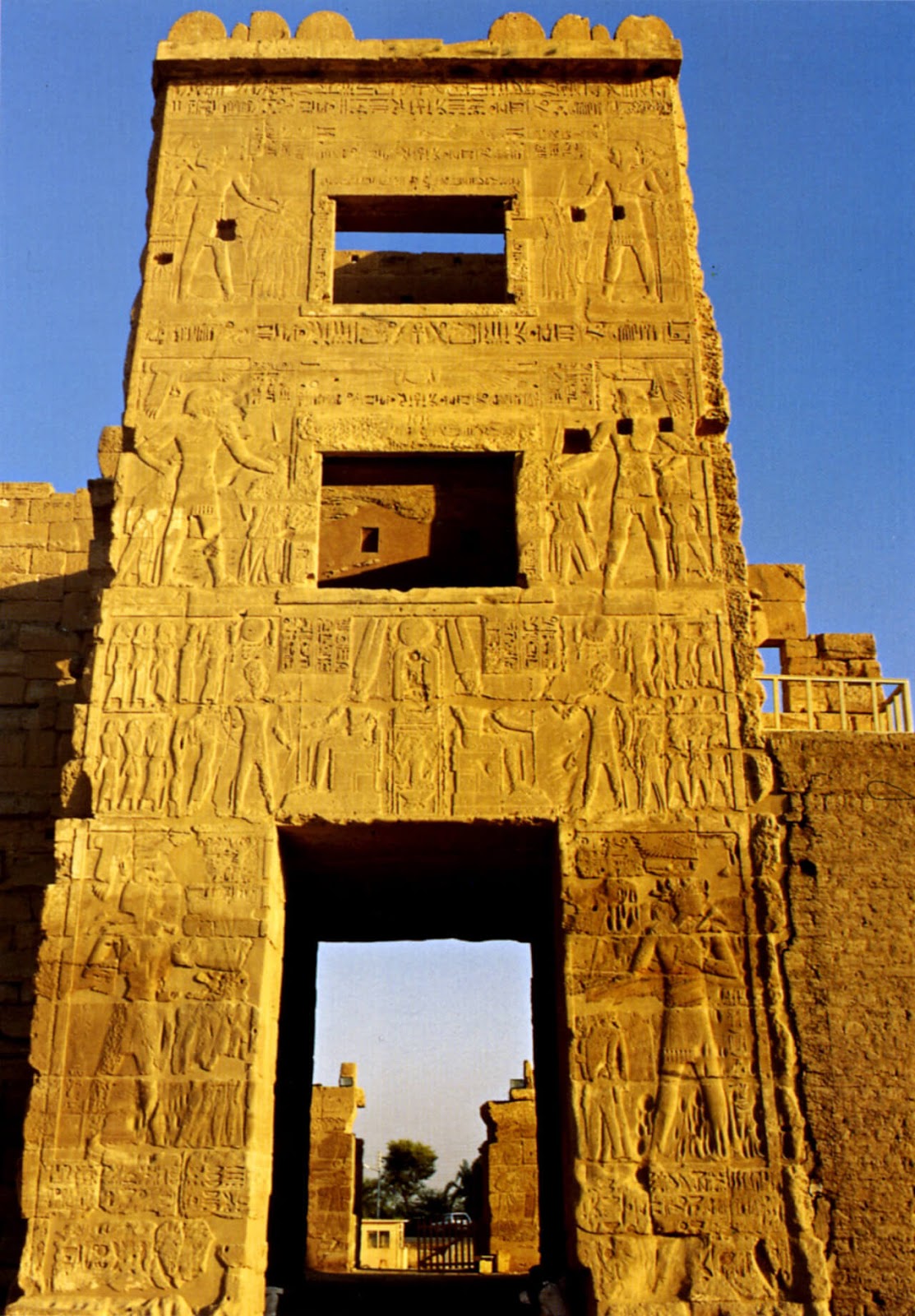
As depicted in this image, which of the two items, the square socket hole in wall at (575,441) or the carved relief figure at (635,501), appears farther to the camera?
the square socket hole in wall at (575,441)

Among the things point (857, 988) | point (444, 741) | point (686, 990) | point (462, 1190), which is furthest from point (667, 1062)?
point (462, 1190)

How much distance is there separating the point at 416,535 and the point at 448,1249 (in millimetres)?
9637

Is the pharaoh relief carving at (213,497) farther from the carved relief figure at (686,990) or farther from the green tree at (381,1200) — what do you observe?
the green tree at (381,1200)

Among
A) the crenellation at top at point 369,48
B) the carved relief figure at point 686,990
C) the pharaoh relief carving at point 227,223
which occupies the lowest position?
the carved relief figure at point 686,990

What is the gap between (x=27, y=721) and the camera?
382 inches

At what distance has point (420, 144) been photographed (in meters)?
9.00

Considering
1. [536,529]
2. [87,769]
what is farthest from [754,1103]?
[87,769]

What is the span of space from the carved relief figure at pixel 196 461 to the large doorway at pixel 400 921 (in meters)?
1.83

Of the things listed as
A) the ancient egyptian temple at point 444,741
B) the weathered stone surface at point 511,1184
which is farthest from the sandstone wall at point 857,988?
the weathered stone surface at point 511,1184

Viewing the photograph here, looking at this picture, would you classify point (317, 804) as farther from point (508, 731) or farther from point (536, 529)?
point (536, 529)

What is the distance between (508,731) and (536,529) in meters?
1.30

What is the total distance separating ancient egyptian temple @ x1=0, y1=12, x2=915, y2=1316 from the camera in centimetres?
664

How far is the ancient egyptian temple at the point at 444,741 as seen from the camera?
21.8 feet

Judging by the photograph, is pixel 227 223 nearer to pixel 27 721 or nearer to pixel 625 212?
pixel 625 212
